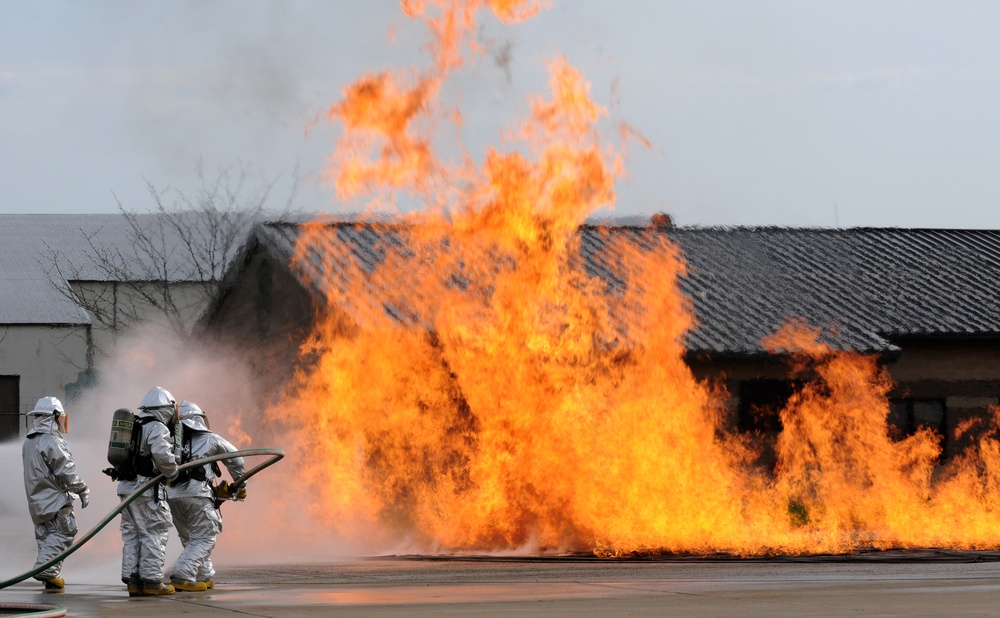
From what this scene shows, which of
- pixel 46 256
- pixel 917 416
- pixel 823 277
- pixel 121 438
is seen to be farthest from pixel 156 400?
pixel 46 256

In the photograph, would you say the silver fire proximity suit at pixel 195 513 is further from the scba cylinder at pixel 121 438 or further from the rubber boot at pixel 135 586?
the scba cylinder at pixel 121 438

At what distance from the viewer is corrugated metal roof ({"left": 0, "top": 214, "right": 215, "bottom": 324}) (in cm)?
4025

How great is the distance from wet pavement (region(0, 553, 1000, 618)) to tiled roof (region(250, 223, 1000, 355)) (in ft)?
26.3

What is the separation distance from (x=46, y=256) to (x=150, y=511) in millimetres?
32894

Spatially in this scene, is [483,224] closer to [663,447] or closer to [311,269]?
[663,447]

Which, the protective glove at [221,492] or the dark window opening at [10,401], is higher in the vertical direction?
the dark window opening at [10,401]

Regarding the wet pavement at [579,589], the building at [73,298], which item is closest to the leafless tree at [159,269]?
the building at [73,298]

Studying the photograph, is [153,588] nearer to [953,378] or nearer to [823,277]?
[953,378]

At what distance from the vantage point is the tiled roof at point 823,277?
2331 centimetres

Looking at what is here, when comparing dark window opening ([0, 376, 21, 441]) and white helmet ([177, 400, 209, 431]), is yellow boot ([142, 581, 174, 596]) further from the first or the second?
dark window opening ([0, 376, 21, 441])

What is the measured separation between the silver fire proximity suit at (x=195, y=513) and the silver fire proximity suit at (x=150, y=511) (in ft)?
0.62

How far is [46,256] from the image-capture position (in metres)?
42.4

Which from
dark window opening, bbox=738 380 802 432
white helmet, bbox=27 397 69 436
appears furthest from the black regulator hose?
dark window opening, bbox=738 380 802 432

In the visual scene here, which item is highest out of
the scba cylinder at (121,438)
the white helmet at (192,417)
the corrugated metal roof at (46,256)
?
the corrugated metal roof at (46,256)
